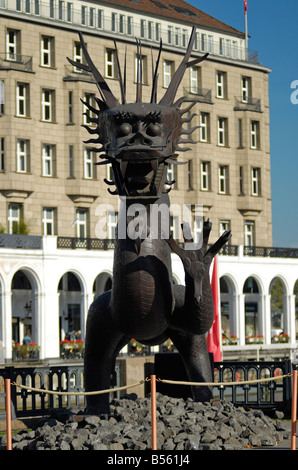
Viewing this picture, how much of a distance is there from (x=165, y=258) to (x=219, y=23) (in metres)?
Result: 61.3

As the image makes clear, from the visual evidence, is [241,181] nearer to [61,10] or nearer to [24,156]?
[61,10]

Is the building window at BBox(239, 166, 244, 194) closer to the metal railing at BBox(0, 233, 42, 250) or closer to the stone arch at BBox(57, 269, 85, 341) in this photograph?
the stone arch at BBox(57, 269, 85, 341)

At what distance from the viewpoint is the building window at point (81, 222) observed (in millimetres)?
61750

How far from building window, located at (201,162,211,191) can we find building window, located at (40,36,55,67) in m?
13.3

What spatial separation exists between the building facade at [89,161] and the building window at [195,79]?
0.12m

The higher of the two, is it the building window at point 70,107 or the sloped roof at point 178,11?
the sloped roof at point 178,11

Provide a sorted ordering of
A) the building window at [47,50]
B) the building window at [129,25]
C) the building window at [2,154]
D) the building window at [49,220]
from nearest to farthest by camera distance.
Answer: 1. the building window at [2,154]
2. the building window at [47,50]
3. the building window at [49,220]
4. the building window at [129,25]

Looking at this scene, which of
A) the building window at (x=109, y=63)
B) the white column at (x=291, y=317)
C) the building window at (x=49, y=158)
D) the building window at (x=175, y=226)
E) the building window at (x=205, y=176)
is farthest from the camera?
the building window at (x=205, y=176)

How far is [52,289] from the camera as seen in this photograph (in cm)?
5228

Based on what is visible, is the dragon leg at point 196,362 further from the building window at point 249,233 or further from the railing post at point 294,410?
Result: the building window at point 249,233

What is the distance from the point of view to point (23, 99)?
5853 centimetres

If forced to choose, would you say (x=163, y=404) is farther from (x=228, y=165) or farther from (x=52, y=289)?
(x=228, y=165)

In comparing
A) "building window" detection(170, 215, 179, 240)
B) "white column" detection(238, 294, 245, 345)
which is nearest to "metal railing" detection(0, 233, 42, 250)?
A: "building window" detection(170, 215, 179, 240)

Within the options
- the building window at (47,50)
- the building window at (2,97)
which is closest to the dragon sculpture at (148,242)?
the building window at (2,97)
